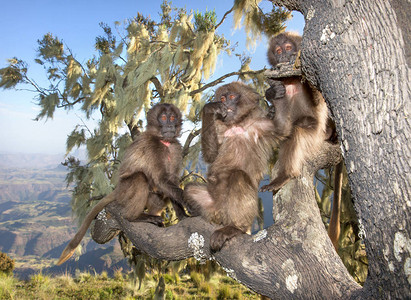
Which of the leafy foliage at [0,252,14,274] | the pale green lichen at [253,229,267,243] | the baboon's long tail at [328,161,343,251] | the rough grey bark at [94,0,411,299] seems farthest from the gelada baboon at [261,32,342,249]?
the leafy foliage at [0,252,14,274]

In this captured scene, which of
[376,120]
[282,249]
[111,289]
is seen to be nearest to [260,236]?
[282,249]

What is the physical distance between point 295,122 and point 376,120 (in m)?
2.03

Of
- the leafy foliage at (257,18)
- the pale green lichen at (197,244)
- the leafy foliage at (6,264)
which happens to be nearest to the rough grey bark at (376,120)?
the pale green lichen at (197,244)

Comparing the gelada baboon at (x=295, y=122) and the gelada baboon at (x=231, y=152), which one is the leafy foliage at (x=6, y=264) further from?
the gelada baboon at (x=295, y=122)

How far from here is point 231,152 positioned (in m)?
3.40

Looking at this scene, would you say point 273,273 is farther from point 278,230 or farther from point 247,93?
point 247,93

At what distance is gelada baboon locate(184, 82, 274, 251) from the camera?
3119 mm

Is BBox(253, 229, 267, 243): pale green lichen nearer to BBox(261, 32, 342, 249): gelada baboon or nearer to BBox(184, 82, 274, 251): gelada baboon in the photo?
BBox(184, 82, 274, 251): gelada baboon

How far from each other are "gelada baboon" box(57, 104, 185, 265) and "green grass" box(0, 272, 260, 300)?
6535 millimetres

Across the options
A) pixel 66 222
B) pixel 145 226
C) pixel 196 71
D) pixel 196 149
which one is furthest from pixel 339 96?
pixel 66 222

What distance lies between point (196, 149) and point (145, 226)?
5.30 meters

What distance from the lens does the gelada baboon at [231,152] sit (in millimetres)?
3119

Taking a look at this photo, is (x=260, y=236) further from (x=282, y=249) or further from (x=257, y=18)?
(x=257, y=18)

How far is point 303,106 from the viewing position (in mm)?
3754
